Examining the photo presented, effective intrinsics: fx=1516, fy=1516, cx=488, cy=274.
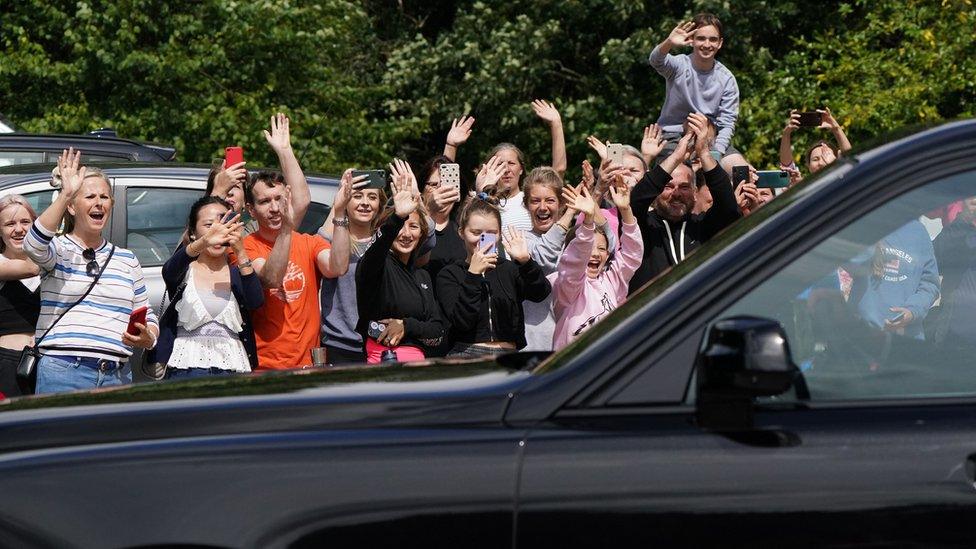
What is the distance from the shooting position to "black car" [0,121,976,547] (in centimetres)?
285

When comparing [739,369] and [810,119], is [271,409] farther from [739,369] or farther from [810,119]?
[810,119]

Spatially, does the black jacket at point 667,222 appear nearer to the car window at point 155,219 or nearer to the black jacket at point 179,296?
the black jacket at point 179,296

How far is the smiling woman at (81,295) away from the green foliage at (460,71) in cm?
1155

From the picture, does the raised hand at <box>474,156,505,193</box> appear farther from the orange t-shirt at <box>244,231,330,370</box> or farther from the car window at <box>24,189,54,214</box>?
the car window at <box>24,189,54,214</box>

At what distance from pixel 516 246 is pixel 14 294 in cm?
255

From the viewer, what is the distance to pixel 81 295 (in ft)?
23.2

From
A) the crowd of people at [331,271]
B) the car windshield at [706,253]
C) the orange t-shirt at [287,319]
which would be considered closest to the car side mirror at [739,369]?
the car windshield at [706,253]

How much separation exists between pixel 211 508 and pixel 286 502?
151mm

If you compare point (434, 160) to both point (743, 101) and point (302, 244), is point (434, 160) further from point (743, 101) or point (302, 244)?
point (743, 101)

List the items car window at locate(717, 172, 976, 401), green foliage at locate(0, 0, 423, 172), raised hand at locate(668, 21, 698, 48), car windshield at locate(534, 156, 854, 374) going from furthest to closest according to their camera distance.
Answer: green foliage at locate(0, 0, 423, 172), raised hand at locate(668, 21, 698, 48), car windshield at locate(534, 156, 854, 374), car window at locate(717, 172, 976, 401)

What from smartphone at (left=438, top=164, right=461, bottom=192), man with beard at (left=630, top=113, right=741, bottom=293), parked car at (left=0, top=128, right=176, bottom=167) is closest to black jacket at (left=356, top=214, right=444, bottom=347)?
smartphone at (left=438, top=164, right=461, bottom=192)

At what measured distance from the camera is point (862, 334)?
10.0 feet

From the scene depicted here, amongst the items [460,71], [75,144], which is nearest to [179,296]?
[75,144]

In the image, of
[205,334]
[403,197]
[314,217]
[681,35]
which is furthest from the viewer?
[681,35]
